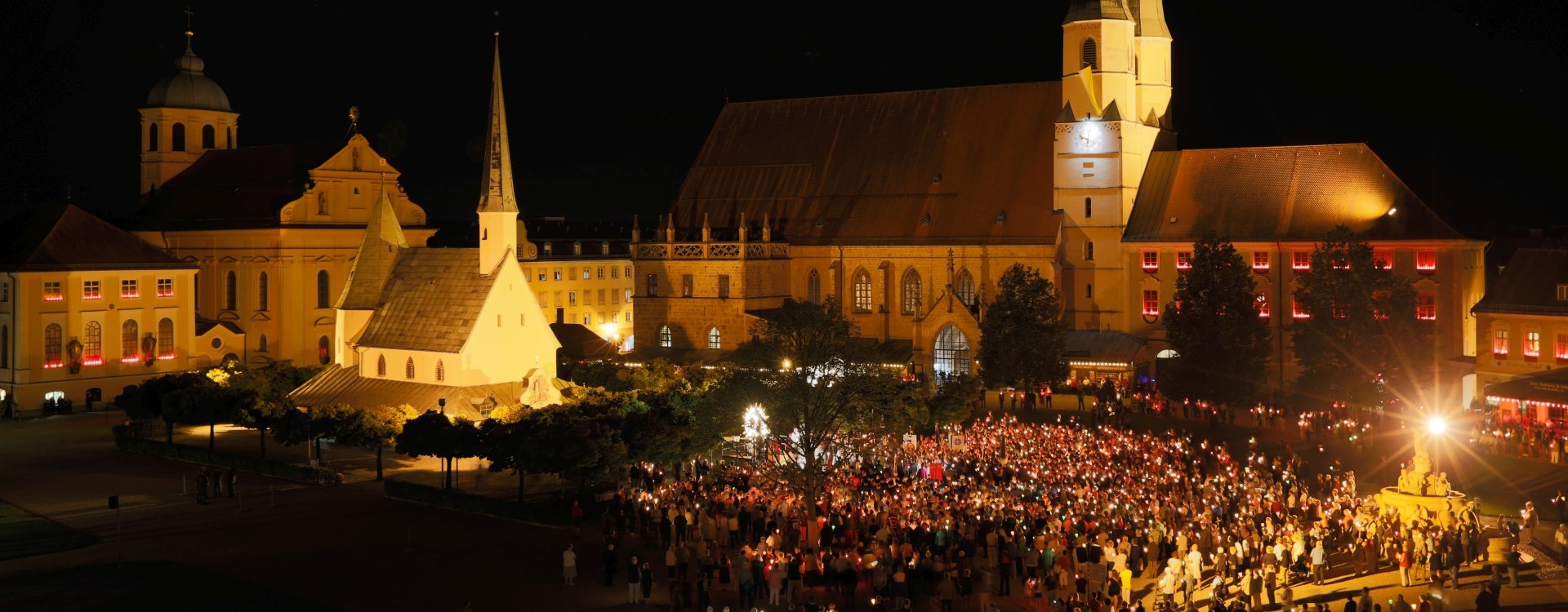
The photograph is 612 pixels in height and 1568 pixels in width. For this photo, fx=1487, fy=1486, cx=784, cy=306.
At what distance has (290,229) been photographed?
74812 mm

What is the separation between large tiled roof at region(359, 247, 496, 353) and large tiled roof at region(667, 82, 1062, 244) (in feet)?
63.0

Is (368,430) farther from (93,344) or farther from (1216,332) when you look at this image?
(1216,332)

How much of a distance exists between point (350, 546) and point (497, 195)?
794 inches

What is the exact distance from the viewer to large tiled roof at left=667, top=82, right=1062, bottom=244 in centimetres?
6575

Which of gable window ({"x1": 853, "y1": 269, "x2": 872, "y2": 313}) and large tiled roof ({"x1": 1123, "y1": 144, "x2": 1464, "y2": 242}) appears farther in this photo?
gable window ({"x1": 853, "y1": 269, "x2": 872, "y2": 313})

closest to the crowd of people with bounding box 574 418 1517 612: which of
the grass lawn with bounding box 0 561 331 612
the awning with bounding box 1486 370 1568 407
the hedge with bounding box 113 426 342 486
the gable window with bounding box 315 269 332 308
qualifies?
the grass lawn with bounding box 0 561 331 612

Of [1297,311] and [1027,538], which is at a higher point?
[1297,311]

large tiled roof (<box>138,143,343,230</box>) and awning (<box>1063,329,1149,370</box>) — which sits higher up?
large tiled roof (<box>138,143,343,230</box>)

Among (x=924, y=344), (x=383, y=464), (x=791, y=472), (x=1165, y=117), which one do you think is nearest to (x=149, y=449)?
(x=383, y=464)

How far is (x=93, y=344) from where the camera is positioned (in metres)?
64.7

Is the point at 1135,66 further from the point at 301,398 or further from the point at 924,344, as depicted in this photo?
the point at 301,398

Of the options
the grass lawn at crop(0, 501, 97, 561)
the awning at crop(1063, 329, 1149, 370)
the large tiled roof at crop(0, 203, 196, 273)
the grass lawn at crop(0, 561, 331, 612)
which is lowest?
the grass lawn at crop(0, 561, 331, 612)

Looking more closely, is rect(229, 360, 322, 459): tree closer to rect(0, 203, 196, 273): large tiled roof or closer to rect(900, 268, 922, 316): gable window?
rect(0, 203, 196, 273): large tiled roof

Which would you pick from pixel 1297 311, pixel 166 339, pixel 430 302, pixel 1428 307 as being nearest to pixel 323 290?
pixel 166 339
